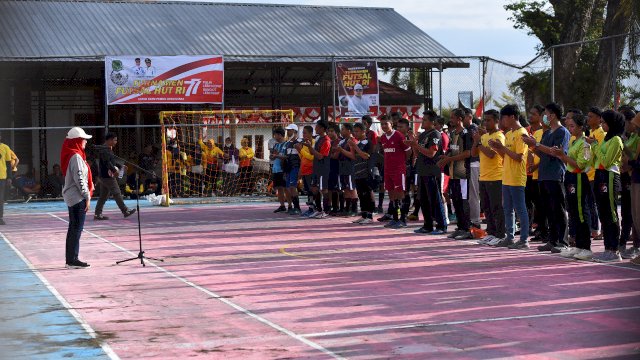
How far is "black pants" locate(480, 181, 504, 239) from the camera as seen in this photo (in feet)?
51.5

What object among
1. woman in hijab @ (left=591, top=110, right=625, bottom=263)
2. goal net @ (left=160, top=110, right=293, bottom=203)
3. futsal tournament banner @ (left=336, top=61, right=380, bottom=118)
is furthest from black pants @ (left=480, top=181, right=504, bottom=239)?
goal net @ (left=160, top=110, right=293, bottom=203)

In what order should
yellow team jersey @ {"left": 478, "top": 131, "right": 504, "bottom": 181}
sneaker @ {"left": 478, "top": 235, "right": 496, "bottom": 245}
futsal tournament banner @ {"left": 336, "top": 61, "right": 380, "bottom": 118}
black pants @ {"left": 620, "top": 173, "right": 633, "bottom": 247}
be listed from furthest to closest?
1. futsal tournament banner @ {"left": 336, "top": 61, "right": 380, "bottom": 118}
2. sneaker @ {"left": 478, "top": 235, "right": 496, "bottom": 245}
3. yellow team jersey @ {"left": 478, "top": 131, "right": 504, "bottom": 181}
4. black pants @ {"left": 620, "top": 173, "right": 633, "bottom": 247}

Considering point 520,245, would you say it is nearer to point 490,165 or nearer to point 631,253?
point 490,165

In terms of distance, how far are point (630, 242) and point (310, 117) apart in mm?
21926

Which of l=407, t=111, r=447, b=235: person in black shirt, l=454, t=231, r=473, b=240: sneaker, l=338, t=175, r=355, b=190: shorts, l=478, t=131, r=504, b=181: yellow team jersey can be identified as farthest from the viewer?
l=338, t=175, r=355, b=190: shorts

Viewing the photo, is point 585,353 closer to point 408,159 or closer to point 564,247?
point 564,247

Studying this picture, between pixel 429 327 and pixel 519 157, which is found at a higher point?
pixel 519 157

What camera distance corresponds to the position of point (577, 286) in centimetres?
1109

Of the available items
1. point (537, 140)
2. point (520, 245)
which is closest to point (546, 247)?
point (520, 245)

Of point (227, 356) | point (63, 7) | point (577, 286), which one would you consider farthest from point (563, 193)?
point (63, 7)

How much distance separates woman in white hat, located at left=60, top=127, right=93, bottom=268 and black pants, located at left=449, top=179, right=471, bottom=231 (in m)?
6.17

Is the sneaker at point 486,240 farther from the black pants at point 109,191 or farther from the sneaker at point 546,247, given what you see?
the black pants at point 109,191

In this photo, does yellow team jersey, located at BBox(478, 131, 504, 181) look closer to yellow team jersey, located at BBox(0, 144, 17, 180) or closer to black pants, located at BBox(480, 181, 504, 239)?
black pants, located at BBox(480, 181, 504, 239)

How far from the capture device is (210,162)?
31.0 meters
